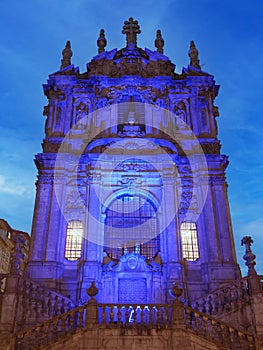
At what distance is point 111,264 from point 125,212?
340 centimetres

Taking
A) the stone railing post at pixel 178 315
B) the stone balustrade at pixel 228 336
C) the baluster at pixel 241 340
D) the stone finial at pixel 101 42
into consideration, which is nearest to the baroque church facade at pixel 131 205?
the stone railing post at pixel 178 315

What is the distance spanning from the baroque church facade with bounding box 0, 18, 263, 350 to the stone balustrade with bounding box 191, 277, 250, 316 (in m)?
0.04

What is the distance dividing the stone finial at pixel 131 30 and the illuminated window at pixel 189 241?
14219mm

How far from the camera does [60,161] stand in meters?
21.4

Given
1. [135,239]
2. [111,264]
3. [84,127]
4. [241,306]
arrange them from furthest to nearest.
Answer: [84,127] → [135,239] → [111,264] → [241,306]

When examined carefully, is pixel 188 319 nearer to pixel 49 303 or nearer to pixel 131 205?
pixel 49 303

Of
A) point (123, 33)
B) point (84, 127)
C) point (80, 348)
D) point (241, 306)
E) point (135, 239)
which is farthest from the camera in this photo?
point (123, 33)

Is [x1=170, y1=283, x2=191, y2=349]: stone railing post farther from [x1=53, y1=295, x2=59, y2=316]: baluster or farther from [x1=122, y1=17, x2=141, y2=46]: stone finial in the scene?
[x1=122, y1=17, x2=141, y2=46]: stone finial

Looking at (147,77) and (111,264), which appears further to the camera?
(147,77)

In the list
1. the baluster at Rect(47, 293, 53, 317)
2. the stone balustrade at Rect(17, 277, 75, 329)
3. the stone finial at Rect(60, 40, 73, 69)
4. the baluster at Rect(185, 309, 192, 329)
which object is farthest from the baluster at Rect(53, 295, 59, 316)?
the stone finial at Rect(60, 40, 73, 69)

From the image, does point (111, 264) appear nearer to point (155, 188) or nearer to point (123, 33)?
point (155, 188)

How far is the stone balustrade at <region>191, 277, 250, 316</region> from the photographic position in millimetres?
14314

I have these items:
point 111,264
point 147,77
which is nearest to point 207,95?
point 147,77

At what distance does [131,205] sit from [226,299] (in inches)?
309
